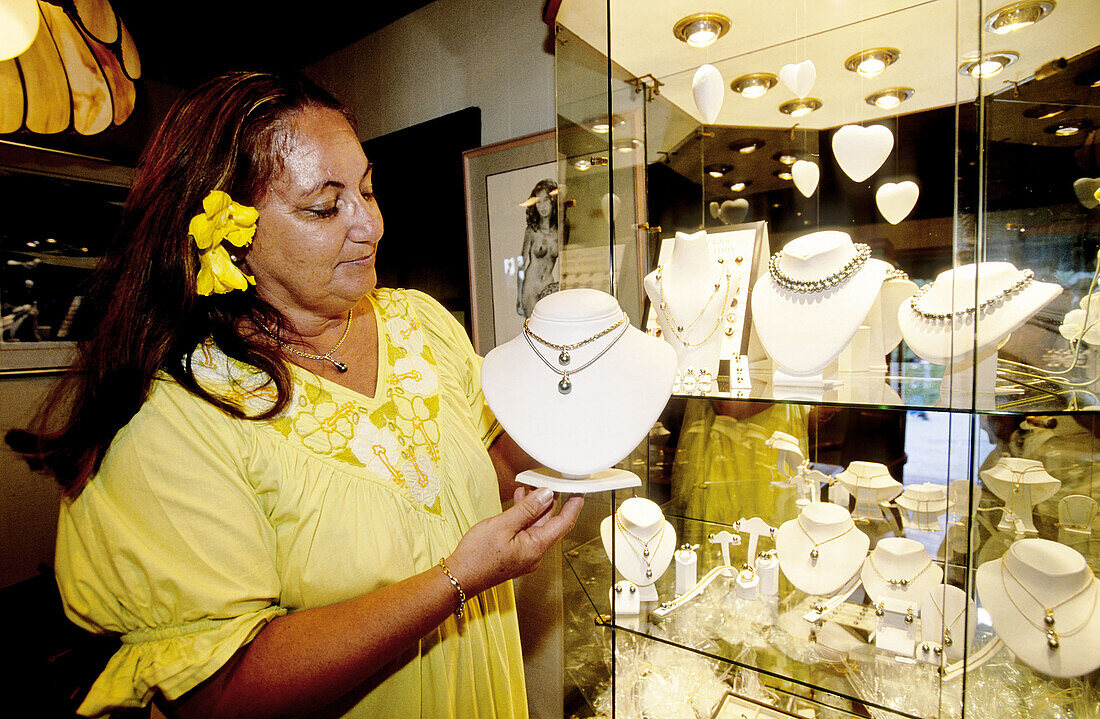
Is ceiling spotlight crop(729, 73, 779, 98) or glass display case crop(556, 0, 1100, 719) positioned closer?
glass display case crop(556, 0, 1100, 719)

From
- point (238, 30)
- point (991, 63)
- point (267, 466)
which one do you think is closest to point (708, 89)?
point (991, 63)

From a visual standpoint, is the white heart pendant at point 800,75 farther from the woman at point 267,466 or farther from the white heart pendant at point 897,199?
the woman at point 267,466

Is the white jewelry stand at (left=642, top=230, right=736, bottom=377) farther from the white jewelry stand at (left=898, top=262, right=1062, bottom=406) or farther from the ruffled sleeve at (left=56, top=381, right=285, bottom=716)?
the ruffled sleeve at (left=56, top=381, right=285, bottom=716)

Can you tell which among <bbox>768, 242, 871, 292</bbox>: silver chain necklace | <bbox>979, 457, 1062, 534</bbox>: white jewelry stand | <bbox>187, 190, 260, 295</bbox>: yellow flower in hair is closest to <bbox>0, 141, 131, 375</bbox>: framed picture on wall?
<bbox>187, 190, 260, 295</bbox>: yellow flower in hair

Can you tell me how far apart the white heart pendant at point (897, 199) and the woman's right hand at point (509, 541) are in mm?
912

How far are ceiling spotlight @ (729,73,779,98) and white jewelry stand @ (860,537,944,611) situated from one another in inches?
39.1

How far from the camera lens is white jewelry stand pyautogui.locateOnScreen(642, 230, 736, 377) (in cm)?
110

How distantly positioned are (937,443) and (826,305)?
0.32 m

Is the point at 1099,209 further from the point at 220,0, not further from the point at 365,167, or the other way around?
the point at 220,0

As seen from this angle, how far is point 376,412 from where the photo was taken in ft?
3.03

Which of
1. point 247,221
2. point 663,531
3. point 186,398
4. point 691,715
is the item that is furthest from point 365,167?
point 691,715

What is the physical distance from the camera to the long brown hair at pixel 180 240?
Result: 30.8 inches

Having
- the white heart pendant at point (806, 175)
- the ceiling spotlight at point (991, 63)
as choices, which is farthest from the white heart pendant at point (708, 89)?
the ceiling spotlight at point (991, 63)

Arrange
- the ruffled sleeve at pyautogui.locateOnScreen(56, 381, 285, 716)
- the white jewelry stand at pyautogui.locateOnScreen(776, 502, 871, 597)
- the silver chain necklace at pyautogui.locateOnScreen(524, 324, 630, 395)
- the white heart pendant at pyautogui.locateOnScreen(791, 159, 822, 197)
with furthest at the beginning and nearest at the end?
the white heart pendant at pyautogui.locateOnScreen(791, 159, 822, 197) < the white jewelry stand at pyautogui.locateOnScreen(776, 502, 871, 597) < the silver chain necklace at pyautogui.locateOnScreen(524, 324, 630, 395) < the ruffled sleeve at pyautogui.locateOnScreen(56, 381, 285, 716)
